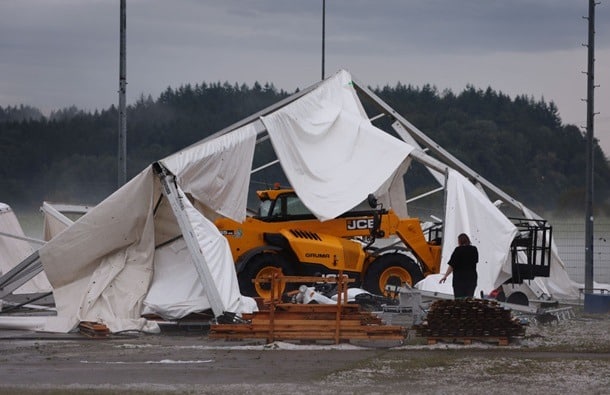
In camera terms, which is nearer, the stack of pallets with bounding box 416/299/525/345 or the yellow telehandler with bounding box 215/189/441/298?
the stack of pallets with bounding box 416/299/525/345

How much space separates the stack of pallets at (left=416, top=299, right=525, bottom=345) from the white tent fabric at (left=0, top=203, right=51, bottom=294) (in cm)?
1213

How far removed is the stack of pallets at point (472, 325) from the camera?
18.2 metres

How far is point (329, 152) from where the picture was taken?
85.1 feet

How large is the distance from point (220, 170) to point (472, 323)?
669 centimetres

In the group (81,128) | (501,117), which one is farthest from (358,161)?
(501,117)

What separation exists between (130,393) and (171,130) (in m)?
21.6

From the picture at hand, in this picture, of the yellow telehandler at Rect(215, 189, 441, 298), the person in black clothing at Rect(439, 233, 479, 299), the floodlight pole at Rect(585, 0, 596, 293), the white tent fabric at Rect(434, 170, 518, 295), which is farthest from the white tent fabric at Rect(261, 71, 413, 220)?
the person in black clothing at Rect(439, 233, 479, 299)

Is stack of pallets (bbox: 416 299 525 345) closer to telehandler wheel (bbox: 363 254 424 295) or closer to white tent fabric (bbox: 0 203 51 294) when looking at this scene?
telehandler wheel (bbox: 363 254 424 295)

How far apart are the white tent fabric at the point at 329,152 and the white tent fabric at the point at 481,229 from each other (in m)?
1.38

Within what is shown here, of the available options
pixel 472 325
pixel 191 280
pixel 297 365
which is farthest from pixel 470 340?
pixel 191 280

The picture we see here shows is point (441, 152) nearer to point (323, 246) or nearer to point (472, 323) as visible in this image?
point (323, 246)

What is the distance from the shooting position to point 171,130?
114 ft

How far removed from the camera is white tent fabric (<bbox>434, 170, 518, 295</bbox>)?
2439 cm

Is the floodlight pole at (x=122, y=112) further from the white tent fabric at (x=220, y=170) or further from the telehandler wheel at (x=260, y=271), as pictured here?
the telehandler wheel at (x=260, y=271)
